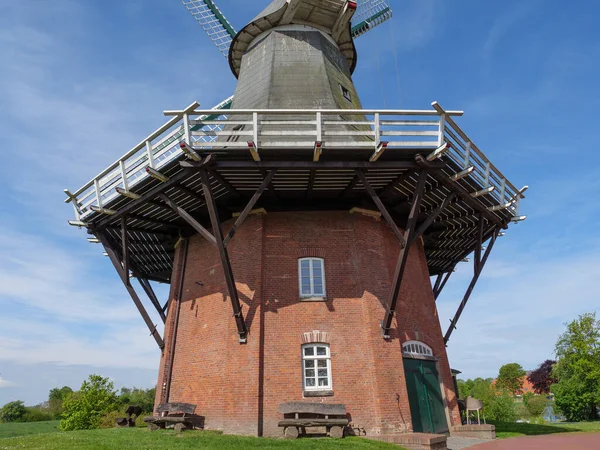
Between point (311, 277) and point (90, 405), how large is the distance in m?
13.1

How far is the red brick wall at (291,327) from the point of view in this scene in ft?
35.9

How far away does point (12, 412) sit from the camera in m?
46.1

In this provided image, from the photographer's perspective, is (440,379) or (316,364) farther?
(440,379)

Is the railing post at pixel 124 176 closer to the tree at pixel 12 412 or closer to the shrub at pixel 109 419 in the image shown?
the shrub at pixel 109 419

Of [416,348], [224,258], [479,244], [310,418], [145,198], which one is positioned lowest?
[310,418]

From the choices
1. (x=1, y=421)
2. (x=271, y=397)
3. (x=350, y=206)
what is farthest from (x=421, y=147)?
(x=1, y=421)

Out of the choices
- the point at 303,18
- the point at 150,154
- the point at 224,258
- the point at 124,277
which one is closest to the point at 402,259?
the point at 224,258

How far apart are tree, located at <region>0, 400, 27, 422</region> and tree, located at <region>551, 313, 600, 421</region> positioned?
162ft

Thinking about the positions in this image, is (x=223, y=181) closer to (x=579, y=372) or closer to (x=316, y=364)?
(x=316, y=364)

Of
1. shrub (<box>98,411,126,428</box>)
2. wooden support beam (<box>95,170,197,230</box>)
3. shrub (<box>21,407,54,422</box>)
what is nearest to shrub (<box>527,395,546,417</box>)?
shrub (<box>98,411,126,428</box>)

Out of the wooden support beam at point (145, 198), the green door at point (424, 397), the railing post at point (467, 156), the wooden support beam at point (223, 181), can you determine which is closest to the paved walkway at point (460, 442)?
the green door at point (424, 397)

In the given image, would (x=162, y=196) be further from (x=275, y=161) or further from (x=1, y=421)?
(x=1, y=421)

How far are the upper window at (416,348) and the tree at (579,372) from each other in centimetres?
2108

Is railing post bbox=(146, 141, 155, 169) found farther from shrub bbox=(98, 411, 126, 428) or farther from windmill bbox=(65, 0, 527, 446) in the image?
A: shrub bbox=(98, 411, 126, 428)
